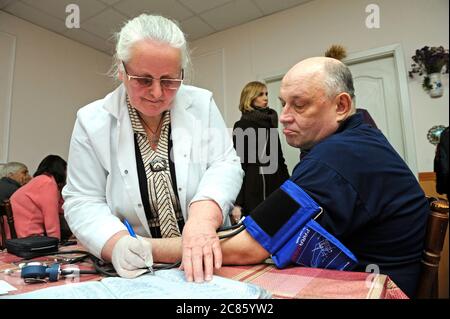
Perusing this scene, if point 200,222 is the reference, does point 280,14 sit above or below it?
above

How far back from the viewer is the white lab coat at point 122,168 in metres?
0.83

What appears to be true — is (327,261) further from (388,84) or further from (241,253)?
(388,84)

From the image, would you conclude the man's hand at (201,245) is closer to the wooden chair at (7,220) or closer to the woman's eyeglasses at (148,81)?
the woman's eyeglasses at (148,81)

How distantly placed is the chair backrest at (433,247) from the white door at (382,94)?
2.35m

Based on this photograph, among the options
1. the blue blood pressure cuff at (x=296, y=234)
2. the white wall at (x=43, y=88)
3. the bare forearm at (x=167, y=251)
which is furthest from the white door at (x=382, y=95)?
the white wall at (x=43, y=88)

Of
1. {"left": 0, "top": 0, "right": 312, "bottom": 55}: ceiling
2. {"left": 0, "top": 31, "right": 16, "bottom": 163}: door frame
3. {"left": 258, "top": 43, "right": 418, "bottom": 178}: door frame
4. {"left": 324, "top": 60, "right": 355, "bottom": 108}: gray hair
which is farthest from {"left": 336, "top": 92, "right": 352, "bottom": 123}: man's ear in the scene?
{"left": 0, "top": 31, "right": 16, "bottom": 163}: door frame

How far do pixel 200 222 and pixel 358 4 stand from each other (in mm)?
3157

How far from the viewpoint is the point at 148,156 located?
0.93m

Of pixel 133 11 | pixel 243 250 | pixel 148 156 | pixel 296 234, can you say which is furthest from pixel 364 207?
pixel 133 11

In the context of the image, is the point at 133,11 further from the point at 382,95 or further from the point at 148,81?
the point at 148,81

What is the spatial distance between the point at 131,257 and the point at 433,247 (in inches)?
26.2

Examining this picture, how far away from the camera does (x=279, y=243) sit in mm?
655

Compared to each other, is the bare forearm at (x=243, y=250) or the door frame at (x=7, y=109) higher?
the door frame at (x=7, y=109)
